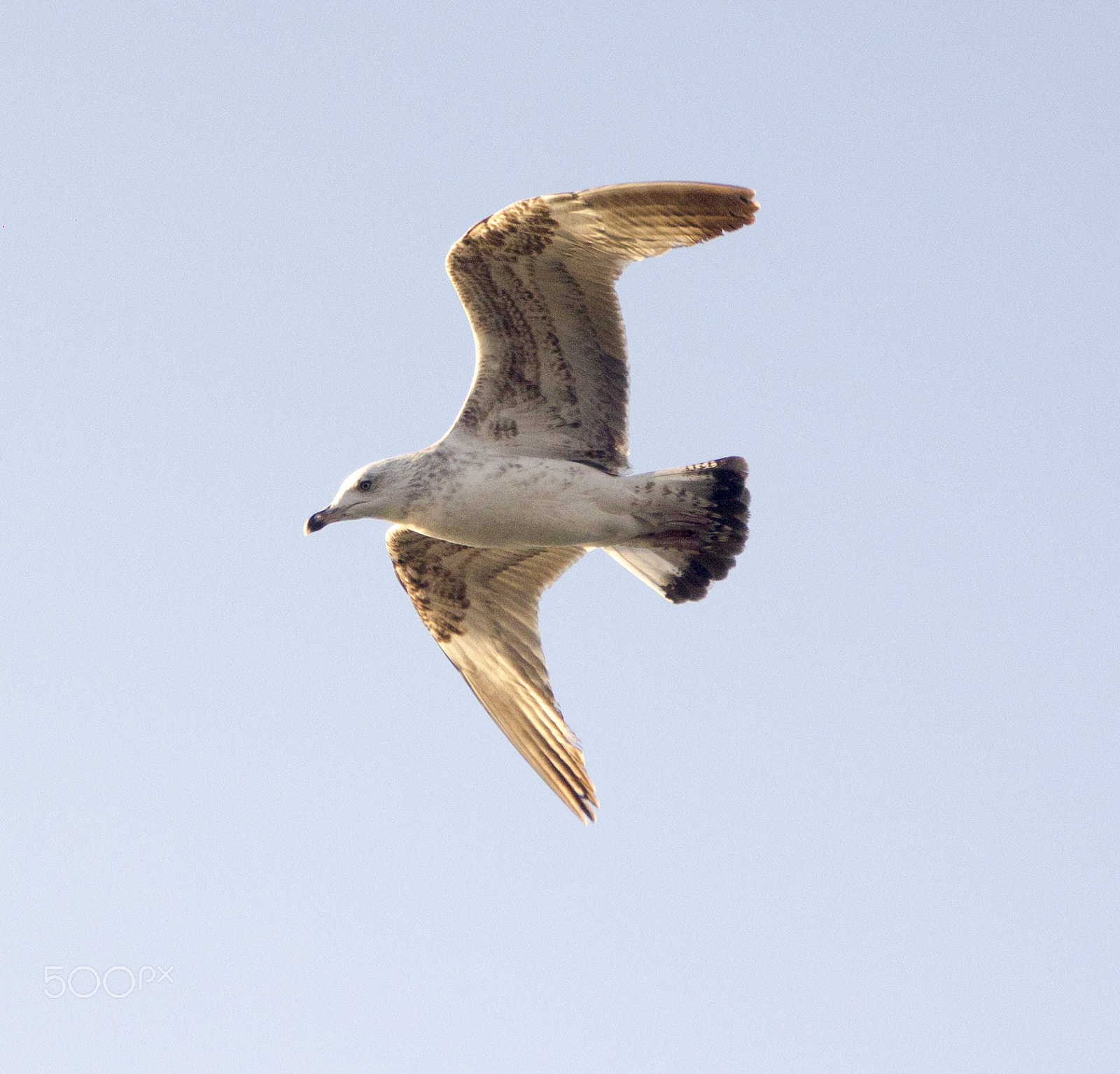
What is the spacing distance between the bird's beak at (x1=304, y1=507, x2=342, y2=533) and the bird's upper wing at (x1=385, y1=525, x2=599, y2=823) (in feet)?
2.87

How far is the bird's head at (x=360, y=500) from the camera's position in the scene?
404 inches

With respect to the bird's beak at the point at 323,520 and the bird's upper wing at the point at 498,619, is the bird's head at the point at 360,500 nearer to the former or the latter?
the bird's beak at the point at 323,520

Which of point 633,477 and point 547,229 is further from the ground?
point 547,229

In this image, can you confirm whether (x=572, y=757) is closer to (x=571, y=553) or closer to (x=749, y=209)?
(x=571, y=553)

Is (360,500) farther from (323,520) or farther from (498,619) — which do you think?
(498,619)

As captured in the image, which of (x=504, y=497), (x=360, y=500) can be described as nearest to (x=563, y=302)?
(x=504, y=497)

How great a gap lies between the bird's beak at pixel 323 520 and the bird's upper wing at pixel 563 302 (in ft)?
3.03

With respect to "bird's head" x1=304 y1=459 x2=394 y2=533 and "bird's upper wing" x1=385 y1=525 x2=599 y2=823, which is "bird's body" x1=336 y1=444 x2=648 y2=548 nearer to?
"bird's head" x1=304 y1=459 x2=394 y2=533

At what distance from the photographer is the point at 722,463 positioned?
1032cm

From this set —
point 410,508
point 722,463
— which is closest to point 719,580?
point 722,463

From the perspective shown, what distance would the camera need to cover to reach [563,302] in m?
9.88

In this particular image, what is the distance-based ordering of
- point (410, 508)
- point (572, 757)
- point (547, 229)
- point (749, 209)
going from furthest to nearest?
point (572, 757), point (410, 508), point (547, 229), point (749, 209)

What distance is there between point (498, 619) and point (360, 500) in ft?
5.69

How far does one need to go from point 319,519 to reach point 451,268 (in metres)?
1.92
